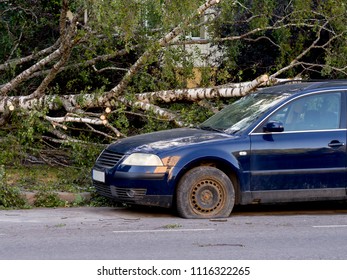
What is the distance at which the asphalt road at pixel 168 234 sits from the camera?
8.39 m

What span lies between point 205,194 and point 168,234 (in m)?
1.41

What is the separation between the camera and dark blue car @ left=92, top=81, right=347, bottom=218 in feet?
35.3

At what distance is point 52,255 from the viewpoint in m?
8.27

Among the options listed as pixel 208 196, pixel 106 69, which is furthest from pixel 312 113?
pixel 106 69

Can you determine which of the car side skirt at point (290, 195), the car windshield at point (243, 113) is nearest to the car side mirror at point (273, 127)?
the car windshield at point (243, 113)

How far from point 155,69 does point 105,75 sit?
1.29 metres

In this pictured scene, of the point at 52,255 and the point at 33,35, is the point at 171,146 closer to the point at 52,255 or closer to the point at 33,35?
the point at 52,255

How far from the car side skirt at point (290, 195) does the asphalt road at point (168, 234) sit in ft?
0.80

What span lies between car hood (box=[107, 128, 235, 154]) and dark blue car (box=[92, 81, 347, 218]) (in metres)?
0.01

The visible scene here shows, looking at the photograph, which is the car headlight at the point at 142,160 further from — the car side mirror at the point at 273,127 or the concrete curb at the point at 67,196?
the concrete curb at the point at 67,196

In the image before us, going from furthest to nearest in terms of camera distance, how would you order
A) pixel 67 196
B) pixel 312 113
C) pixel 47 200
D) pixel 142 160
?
pixel 67 196 < pixel 47 200 < pixel 312 113 < pixel 142 160

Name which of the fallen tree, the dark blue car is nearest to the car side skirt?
the dark blue car

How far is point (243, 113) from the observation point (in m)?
11.6

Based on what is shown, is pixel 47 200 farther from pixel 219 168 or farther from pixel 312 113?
pixel 312 113
